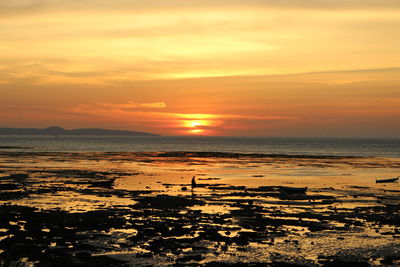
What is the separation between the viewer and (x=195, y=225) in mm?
31484

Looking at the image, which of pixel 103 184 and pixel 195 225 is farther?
pixel 103 184

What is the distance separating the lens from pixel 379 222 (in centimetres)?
3353

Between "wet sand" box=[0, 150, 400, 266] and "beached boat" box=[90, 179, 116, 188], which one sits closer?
"wet sand" box=[0, 150, 400, 266]

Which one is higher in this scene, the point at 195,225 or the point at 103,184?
the point at 103,184

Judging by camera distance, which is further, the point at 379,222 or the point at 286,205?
the point at 286,205

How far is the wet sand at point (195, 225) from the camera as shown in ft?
79.3

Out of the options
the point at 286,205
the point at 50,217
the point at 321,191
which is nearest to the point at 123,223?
the point at 50,217

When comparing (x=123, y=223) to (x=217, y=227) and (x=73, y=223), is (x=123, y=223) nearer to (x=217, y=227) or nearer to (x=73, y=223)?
(x=73, y=223)

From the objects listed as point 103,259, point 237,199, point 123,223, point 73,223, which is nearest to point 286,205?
point 237,199

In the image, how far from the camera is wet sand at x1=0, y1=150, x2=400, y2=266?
79.3 feet

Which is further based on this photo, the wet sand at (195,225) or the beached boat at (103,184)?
the beached boat at (103,184)

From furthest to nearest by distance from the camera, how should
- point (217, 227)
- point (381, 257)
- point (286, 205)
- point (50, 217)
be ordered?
point (286, 205) → point (50, 217) → point (217, 227) → point (381, 257)

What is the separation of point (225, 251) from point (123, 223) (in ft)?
30.3

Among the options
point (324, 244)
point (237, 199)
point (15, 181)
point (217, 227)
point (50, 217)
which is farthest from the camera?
point (15, 181)
